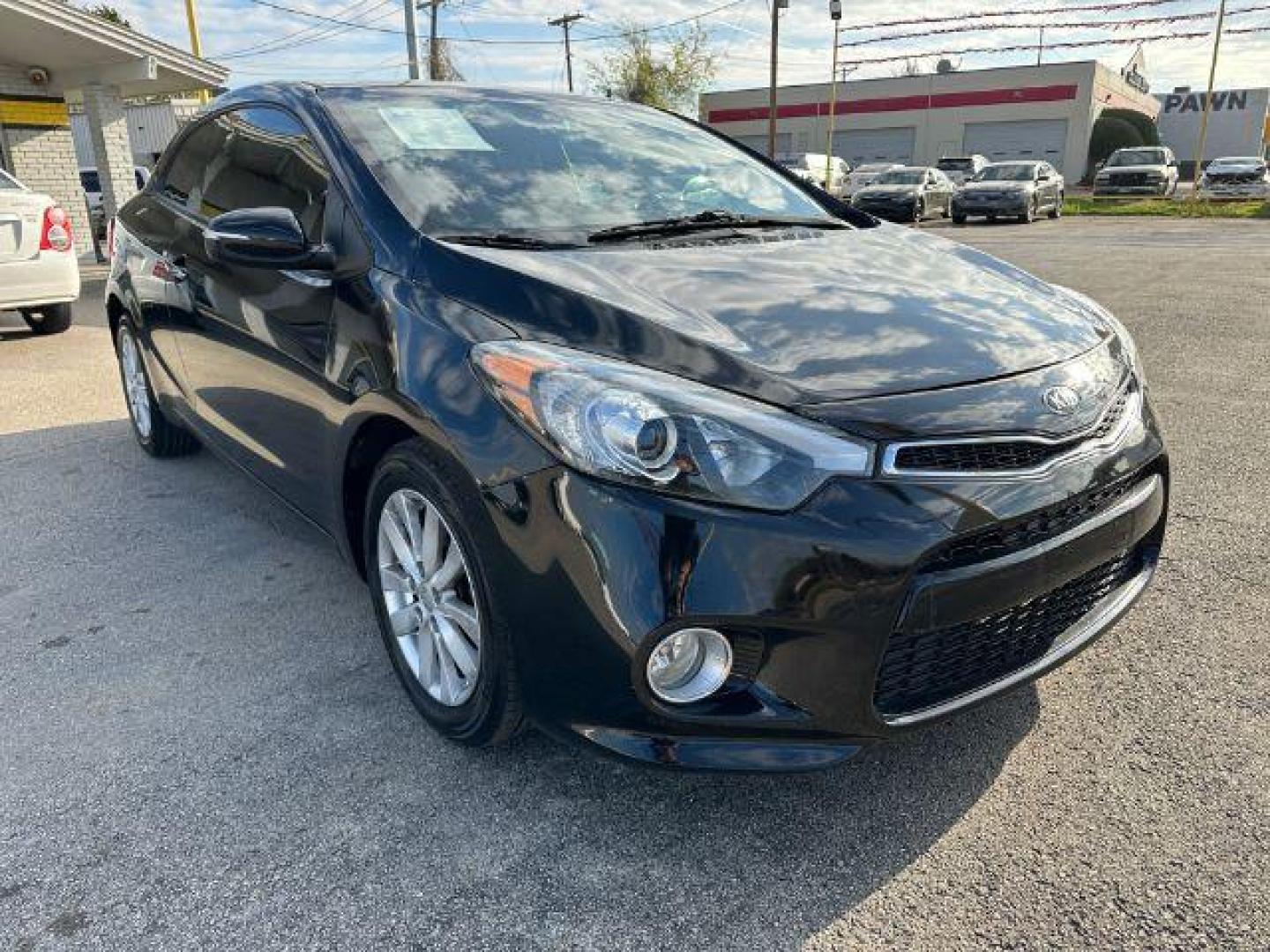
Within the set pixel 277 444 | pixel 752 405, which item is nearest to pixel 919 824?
pixel 752 405

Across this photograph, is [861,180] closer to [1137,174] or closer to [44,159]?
[1137,174]

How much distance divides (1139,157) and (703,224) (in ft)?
109

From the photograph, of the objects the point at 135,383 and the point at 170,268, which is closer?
the point at 170,268

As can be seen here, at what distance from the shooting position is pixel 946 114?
148 feet

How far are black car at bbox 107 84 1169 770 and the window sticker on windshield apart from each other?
0.04 feet

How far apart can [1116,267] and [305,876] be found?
1339cm

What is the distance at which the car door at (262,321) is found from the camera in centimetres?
269

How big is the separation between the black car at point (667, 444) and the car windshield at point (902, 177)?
23275mm

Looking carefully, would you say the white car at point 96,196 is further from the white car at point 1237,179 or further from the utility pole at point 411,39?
the white car at point 1237,179

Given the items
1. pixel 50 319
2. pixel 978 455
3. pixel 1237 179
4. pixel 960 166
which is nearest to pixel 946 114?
pixel 960 166

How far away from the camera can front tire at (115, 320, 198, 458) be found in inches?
178

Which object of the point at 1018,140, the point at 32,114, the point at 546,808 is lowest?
the point at 546,808

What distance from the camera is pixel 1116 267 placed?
12742 millimetres

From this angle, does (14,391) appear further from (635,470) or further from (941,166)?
(941,166)
